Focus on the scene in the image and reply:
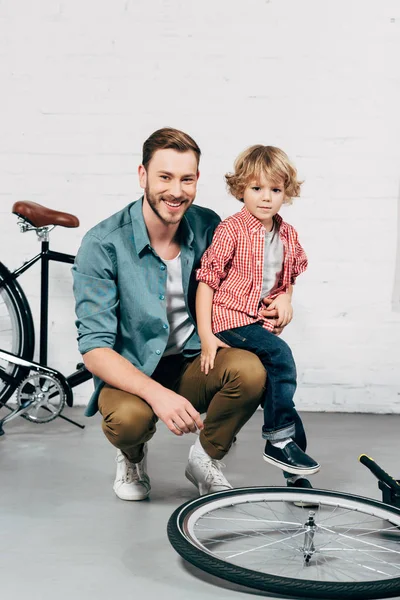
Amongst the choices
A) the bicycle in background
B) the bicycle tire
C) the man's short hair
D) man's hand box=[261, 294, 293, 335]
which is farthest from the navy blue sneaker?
the bicycle tire

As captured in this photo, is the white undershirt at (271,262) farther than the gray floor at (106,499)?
Yes

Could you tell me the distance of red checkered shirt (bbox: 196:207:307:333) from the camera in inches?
99.5

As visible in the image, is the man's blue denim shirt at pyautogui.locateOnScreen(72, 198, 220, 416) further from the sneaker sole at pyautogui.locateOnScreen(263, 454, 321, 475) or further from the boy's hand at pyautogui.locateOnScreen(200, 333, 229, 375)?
the sneaker sole at pyautogui.locateOnScreen(263, 454, 321, 475)

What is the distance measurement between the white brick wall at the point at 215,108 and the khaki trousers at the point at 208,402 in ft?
4.29

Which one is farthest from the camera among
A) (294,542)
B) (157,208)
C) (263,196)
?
(263,196)

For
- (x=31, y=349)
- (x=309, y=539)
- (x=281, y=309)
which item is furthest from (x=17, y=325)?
(x=309, y=539)

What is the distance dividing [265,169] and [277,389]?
0.67 m

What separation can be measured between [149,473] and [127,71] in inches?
70.5

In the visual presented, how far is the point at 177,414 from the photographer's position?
2.19m

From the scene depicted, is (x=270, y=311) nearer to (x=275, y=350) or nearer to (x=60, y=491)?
(x=275, y=350)

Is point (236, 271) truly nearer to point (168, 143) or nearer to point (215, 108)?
point (168, 143)

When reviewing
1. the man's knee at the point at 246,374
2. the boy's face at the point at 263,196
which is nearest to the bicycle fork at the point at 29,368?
the man's knee at the point at 246,374

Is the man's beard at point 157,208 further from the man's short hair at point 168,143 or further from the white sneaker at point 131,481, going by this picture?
the white sneaker at point 131,481

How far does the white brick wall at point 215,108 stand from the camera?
11.7 ft
